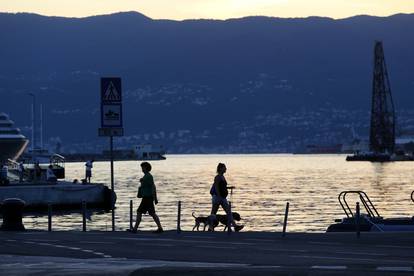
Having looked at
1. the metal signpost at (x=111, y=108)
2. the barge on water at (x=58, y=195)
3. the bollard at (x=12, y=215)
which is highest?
the metal signpost at (x=111, y=108)

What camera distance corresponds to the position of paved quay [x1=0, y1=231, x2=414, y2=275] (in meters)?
18.5

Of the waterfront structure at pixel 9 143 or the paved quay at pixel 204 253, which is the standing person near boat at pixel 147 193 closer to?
the paved quay at pixel 204 253

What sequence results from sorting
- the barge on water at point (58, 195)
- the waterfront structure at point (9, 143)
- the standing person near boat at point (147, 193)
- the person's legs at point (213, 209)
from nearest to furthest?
the standing person near boat at point (147, 193) → the person's legs at point (213, 209) → the barge on water at point (58, 195) → the waterfront structure at point (9, 143)

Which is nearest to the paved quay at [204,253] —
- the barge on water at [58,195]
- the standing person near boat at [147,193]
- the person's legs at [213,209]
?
the standing person near boat at [147,193]

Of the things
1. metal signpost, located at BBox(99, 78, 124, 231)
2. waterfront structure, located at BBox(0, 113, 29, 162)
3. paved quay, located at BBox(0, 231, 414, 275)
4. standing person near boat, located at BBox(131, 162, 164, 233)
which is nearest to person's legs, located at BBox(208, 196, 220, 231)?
standing person near boat, located at BBox(131, 162, 164, 233)

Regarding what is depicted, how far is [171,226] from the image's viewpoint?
5188 centimetres

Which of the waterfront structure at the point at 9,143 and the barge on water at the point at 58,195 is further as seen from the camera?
the waterfront structure at the point at 9,143

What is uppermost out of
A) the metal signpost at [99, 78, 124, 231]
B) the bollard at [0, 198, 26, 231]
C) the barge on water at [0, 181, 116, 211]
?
the metal signpost at [99, 78, 124, 231]

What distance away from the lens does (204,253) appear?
75.2 feet

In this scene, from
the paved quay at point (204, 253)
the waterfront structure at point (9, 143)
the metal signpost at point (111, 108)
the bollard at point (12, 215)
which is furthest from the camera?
the waterfront structure at point (9, 143)

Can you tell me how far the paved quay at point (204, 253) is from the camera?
60.6ft

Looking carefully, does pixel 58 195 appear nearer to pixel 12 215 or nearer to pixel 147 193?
pixel 12 215

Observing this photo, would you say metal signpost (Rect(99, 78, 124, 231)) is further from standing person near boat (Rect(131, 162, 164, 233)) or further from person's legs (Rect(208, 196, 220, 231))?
person's legs (Rect(208, 196, 220, 231))

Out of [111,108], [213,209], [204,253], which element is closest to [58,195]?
[213,209]
